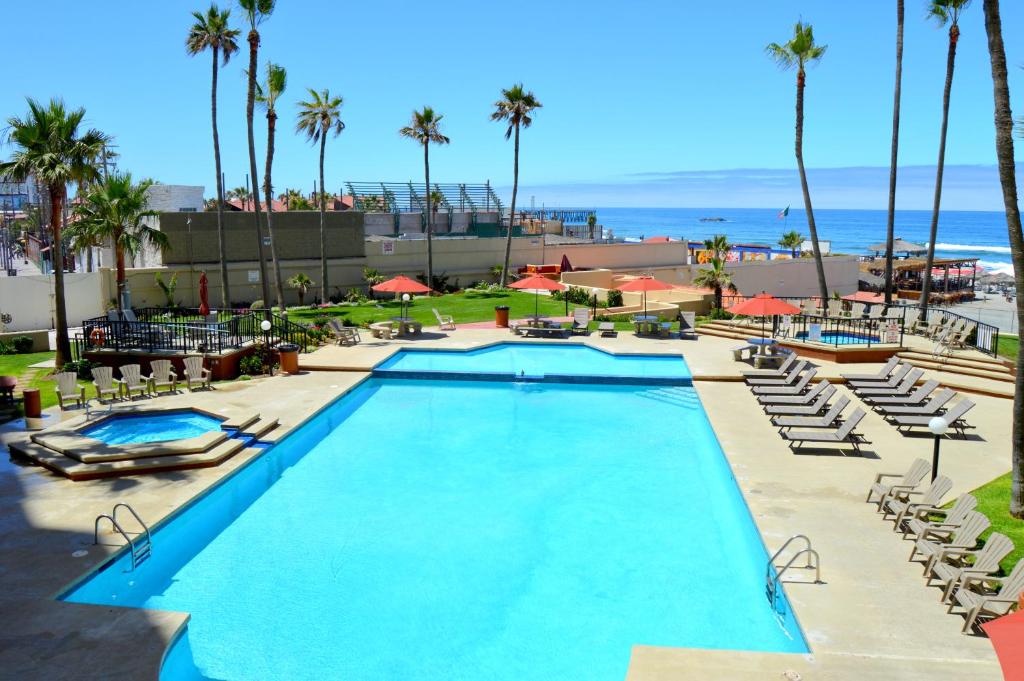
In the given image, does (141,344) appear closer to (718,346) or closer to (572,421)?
(572,421)

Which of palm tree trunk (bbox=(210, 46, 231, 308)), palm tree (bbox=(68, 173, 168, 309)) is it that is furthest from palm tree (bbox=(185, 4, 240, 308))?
palm tree (bbox=(68, 173, 168, 309))

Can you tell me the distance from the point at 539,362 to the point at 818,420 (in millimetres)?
10156

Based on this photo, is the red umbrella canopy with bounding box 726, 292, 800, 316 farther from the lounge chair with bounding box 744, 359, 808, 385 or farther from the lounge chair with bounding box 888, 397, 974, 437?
the lounge chair with bounding box 888, 397, 974, 437

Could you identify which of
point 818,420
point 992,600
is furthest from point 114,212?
point 992,600

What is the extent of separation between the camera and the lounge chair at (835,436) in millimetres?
14141

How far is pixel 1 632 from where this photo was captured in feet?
25.7

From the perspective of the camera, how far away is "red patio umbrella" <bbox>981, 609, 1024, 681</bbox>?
4.97m

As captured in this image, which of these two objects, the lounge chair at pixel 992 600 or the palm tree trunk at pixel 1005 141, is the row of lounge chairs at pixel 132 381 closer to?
the lounge chair at pixel 992 600

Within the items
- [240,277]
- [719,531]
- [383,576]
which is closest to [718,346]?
[719,531]

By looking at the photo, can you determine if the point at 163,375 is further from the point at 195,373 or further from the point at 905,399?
the point at 905,399

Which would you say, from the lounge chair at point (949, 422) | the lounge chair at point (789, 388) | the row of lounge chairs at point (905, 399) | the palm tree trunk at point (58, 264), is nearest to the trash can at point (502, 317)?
the lounge chair at point (789, 388)

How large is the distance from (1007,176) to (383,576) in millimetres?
10461

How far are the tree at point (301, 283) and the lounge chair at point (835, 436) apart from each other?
2705 cm

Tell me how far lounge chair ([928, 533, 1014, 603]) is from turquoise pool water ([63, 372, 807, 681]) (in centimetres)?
180
